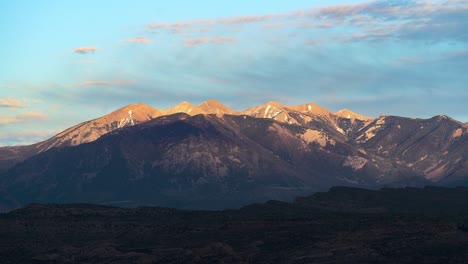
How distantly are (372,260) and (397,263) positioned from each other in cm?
562

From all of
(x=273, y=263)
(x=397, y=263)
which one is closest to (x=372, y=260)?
(x=397, y=263)

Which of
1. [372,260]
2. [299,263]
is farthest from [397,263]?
[299,263]

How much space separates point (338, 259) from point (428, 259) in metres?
18.1

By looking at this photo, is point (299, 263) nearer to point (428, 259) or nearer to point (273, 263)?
point (273, 263)

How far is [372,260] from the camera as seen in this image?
199 meters

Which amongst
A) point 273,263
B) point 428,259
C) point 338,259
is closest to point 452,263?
point 428,259

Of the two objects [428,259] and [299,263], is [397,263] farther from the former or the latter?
[299,263]

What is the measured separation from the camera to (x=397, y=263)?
641 feet

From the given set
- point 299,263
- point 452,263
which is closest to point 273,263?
point 299,263

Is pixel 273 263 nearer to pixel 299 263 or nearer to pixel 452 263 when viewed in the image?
pixel 299 263

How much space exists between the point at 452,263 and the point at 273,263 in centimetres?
3553

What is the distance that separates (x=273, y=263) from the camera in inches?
7864

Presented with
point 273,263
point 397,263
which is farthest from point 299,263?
point 397,263

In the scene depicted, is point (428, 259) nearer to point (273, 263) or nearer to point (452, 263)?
point (452, 263)
